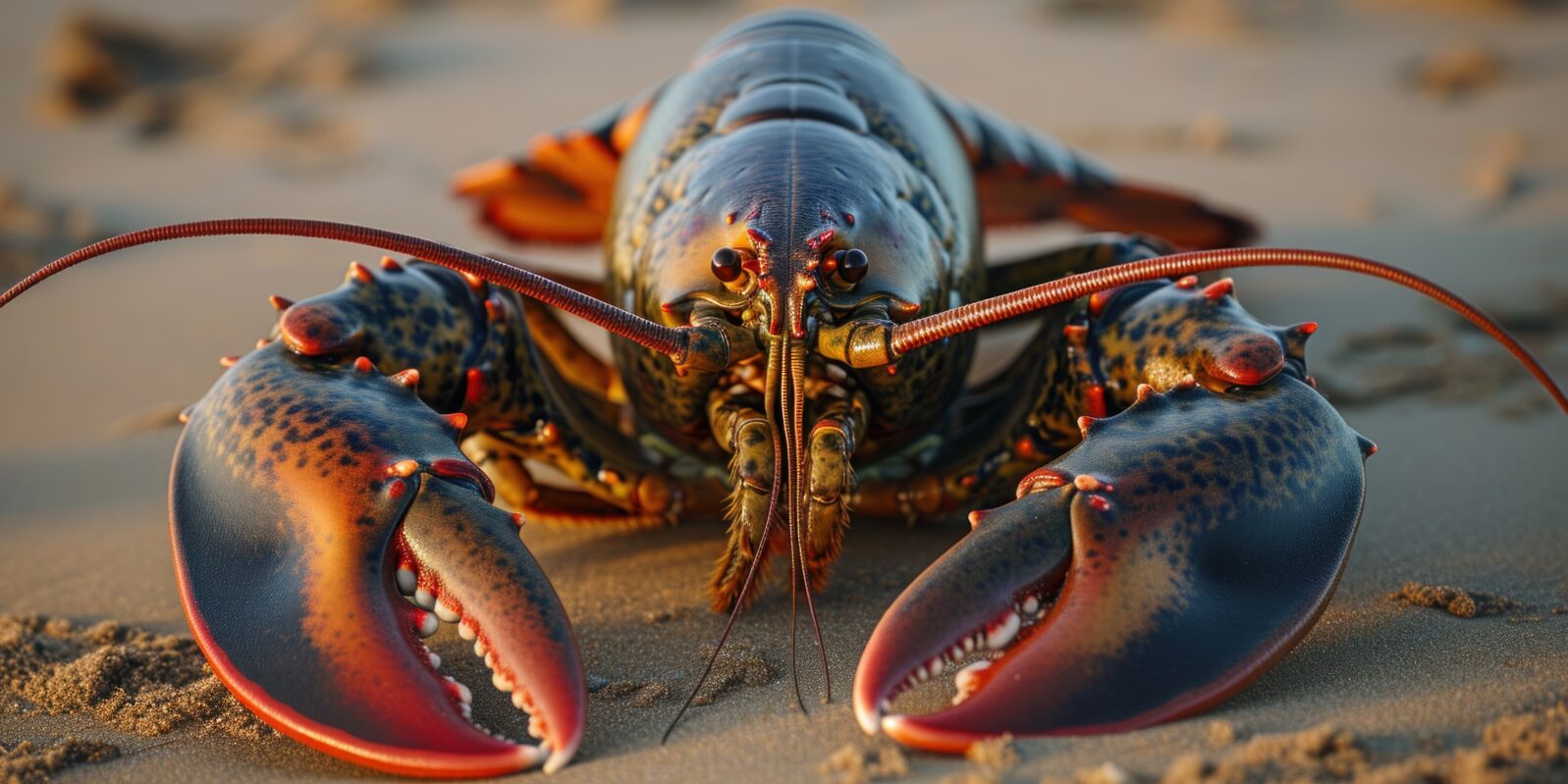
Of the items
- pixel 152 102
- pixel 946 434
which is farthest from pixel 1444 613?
pixel 152 102

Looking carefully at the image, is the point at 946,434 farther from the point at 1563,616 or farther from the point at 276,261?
the point at 276,261

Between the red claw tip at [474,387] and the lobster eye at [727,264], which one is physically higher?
the lobster eye at [727,264]

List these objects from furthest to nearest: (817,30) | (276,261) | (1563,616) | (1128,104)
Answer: (1128,104) < (276,261) < (817,30) < (1563,616)

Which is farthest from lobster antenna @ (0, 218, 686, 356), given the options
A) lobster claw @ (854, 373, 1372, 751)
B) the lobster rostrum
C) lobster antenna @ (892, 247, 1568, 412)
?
lobster claw @ (854, 373, 1372, 751)

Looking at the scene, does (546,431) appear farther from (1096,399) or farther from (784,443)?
(1096,399)

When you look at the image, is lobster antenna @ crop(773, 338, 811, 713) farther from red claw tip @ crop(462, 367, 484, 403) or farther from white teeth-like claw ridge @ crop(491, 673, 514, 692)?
red claw tip @ crop(462, 367, 484, 403)

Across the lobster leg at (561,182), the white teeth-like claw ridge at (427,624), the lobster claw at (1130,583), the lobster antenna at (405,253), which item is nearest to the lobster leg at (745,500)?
the lobster antenna at (405,253)

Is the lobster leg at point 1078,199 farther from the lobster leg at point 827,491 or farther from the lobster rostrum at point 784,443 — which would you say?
the lobster leg at point 827,491
